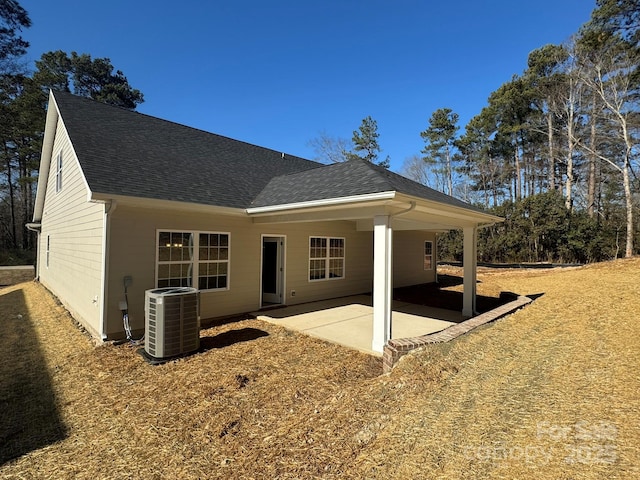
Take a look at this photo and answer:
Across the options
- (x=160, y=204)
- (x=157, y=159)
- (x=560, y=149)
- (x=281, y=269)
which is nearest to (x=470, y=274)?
(x=281, y=269)

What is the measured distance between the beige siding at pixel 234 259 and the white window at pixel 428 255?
4.23 metres

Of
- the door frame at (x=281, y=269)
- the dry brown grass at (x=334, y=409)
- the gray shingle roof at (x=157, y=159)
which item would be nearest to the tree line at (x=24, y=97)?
the gray shingle roof at (x=157, y=159)

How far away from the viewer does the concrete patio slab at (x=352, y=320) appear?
613cm

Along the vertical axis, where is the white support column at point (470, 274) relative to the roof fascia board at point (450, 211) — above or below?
below

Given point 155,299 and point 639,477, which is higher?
point 155,299

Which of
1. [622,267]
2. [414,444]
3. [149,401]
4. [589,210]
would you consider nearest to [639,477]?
[414,444]

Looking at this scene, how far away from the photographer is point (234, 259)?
7551 mm

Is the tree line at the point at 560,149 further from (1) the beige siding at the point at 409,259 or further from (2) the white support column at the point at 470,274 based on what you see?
(2) the white support column at the point at 470,274

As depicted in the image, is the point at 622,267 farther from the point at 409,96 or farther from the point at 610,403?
the point at 409,96

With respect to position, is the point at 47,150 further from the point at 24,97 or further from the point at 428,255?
the point at 24,97

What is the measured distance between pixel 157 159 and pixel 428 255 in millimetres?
11744

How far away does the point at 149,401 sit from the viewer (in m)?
3.69

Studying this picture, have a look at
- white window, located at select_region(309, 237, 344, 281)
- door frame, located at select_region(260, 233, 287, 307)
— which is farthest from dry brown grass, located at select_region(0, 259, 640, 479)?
white window, located at select_region(309, 237, 344, 281)

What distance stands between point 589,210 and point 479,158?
976 centimetres
